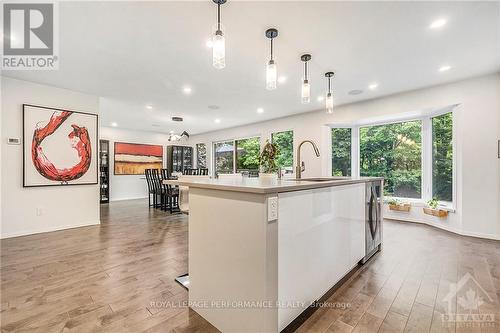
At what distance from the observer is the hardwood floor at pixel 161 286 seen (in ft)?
5.21

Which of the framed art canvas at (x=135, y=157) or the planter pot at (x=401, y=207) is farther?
the framed art canvas at (x=135, y=157)

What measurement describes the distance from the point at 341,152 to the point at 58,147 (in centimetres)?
587

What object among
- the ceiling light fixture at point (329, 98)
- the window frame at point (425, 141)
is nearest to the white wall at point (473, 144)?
the window frame at point (425, 141)

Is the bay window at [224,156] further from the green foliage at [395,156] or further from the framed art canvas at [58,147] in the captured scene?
the framed art canvas at [58,147]

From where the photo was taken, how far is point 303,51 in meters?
2.73

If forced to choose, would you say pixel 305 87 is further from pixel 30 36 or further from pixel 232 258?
pixel 30 36

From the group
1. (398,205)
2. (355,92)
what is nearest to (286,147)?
(355,92)

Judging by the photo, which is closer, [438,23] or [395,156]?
[438,23]

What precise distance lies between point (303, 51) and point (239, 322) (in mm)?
2802

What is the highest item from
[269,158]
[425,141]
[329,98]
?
[329,98]

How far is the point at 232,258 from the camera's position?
1436mm

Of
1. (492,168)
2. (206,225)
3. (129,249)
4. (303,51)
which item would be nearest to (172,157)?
(129,249)

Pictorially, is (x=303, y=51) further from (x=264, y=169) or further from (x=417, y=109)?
(x=417, y=109)

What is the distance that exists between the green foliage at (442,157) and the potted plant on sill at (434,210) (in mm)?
183
